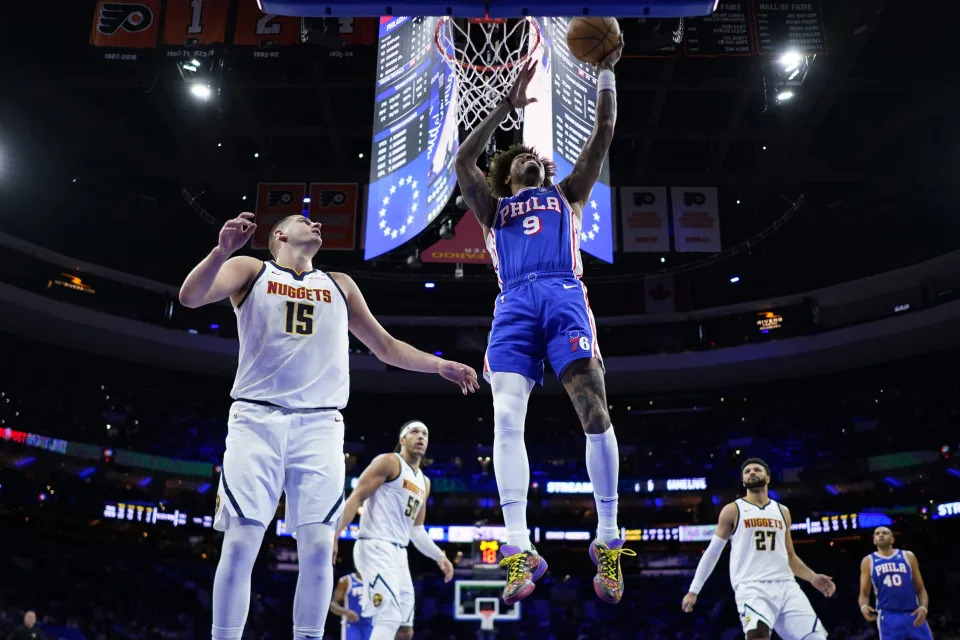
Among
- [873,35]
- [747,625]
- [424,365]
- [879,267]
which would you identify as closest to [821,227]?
[879,267]

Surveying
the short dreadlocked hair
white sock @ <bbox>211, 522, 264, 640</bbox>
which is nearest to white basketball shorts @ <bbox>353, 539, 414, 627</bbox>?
Result: white sock @ <bbox>211, 522, 264, 640</bbox>

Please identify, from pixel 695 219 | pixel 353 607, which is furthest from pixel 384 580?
pixel 695 219

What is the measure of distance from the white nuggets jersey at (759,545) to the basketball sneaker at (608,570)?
434 cm

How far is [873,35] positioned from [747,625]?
1086cm

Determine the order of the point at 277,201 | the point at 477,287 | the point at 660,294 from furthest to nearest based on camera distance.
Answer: the point at 477,287 → the point at 660,294 → the point at 277,201

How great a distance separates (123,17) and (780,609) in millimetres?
11235

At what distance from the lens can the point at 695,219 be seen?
16.3m

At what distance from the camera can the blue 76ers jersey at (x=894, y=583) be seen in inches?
408

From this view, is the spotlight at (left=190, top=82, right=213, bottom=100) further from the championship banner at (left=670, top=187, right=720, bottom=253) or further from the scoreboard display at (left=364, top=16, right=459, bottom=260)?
the championship banner at (left=670, top=187, right=720, bottom=253)

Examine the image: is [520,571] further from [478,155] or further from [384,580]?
[384,580]

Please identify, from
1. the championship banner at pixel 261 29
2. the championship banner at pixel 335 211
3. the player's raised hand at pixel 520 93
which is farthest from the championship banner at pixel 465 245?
the player's raised hand at pixel 520 93

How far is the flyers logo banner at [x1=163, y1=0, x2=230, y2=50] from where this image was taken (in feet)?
39.0

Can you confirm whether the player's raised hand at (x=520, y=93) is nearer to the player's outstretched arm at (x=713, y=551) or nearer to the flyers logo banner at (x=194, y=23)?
the player's outstretched arm at (x=713, y=551)

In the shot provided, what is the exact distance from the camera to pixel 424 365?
541 cm
